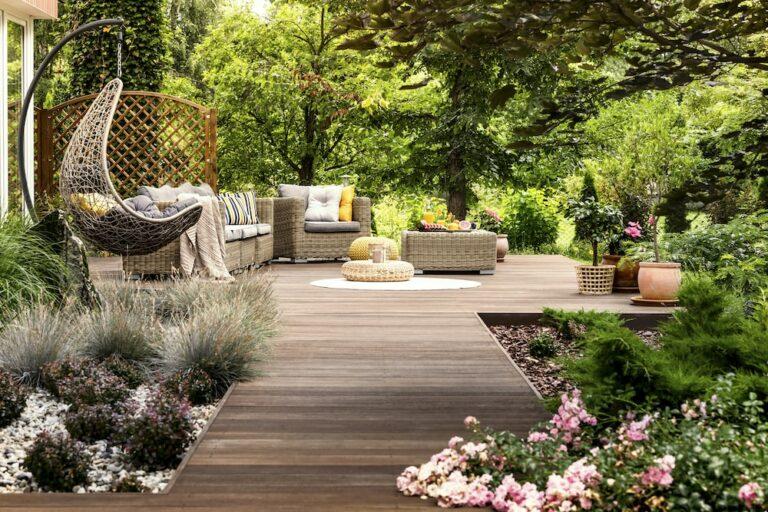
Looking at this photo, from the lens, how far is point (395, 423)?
3053 mm

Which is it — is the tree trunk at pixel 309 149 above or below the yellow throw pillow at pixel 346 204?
above

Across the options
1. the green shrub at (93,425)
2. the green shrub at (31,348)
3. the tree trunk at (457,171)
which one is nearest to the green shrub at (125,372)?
the green shrub at (31,348)

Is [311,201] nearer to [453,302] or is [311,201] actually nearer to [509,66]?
[509,66]

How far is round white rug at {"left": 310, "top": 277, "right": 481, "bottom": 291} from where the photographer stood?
7445 millimetres

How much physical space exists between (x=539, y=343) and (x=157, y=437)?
2.44m

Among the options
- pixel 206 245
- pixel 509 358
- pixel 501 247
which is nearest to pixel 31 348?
pixel 509 358

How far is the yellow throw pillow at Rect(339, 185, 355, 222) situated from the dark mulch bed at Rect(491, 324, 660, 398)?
5.06 m

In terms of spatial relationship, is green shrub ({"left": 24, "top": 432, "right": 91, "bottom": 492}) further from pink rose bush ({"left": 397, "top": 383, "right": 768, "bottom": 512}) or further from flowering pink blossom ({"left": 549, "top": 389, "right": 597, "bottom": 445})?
flowering pink blossom ({"left": 549, "top": 389, "right": 597, "bottom": 445})

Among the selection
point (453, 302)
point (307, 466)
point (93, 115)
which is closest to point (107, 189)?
point (93, 115)

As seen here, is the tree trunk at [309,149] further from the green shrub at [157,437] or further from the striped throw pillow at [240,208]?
the green shrub at [157,437]

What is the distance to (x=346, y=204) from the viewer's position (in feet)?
34.5

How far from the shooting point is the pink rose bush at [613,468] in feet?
6.52

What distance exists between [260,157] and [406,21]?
476 inches

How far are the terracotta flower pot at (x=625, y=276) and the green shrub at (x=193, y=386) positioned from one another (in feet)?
14.9
